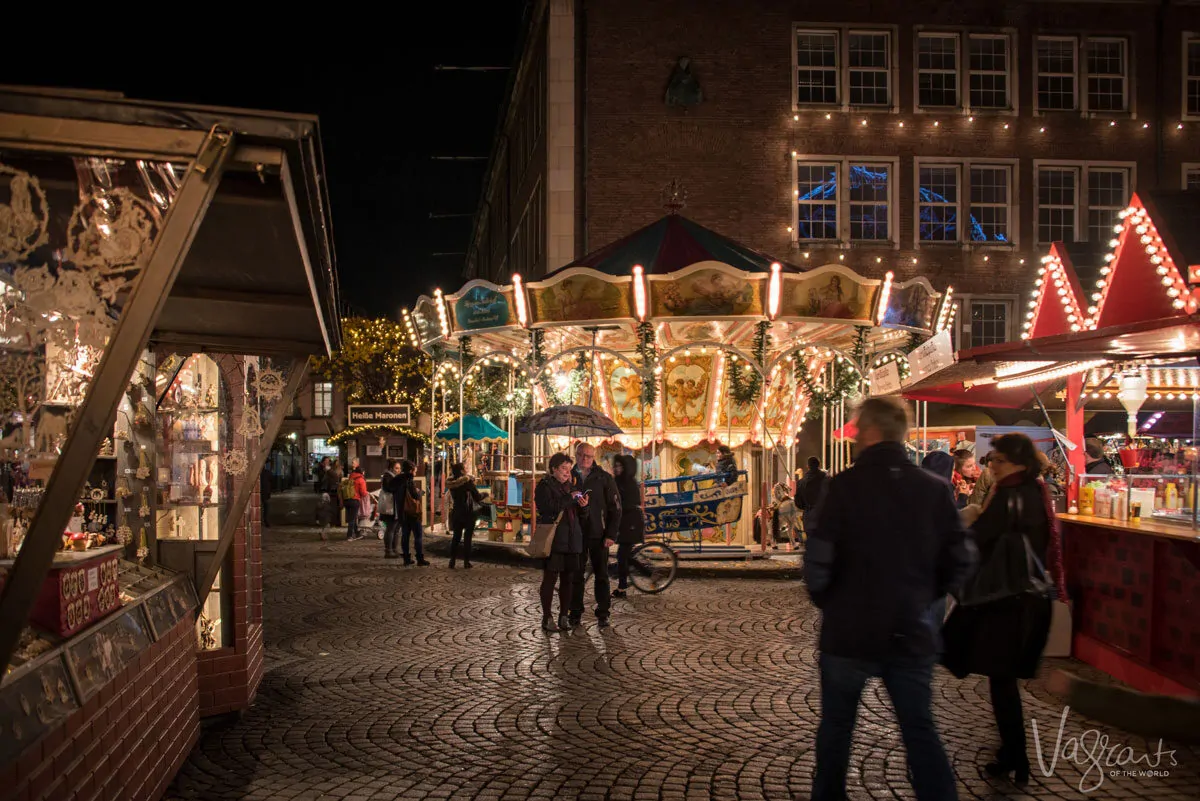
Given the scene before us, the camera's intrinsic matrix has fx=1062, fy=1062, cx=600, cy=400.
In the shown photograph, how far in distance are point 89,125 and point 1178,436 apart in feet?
68.5

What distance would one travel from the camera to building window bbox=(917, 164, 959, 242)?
26641mm

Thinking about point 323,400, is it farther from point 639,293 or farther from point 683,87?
point 639,293

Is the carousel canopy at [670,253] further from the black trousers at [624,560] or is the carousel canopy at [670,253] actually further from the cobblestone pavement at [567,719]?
the cobblestone pavement at [567,719]

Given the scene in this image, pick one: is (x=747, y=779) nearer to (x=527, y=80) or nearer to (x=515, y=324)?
(x=515, y=324)

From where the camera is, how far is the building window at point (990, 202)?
2680 centimetres

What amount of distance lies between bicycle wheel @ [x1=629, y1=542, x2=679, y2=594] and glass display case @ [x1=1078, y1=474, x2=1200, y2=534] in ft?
17.9

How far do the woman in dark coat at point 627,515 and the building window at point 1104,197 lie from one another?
19059 millimetres

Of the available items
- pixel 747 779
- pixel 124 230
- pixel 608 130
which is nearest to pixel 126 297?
pixel 124 230

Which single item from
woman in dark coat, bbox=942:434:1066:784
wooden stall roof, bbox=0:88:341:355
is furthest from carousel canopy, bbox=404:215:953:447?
woman in dark coat, bbox=942:434:1066:784

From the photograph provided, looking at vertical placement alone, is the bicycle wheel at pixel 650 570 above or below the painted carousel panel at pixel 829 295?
below

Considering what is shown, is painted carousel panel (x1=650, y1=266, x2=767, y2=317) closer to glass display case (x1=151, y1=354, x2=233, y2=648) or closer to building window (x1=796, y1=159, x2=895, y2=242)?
glass display case (x1=151, y1=354, x2=233, y2=648)

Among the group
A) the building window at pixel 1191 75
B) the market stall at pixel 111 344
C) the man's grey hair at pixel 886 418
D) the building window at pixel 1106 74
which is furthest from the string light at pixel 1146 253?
the building window at pixel 1191 75

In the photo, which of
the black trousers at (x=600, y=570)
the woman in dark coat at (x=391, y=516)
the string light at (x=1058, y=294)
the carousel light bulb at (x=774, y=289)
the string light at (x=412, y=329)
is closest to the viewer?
the black trousers at (x=600, y=570)

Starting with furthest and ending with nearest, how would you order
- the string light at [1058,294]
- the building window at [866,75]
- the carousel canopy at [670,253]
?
the building window at [866,75], the carousel canopy at [670,253], the string light at [1058,294]
